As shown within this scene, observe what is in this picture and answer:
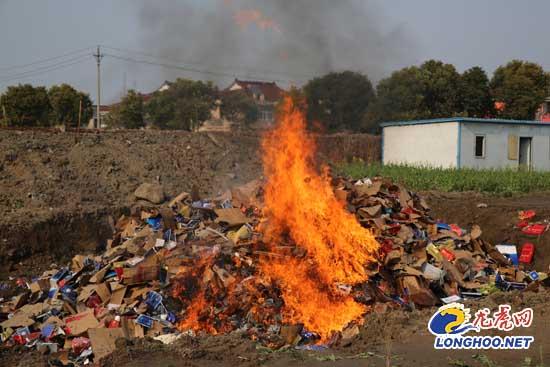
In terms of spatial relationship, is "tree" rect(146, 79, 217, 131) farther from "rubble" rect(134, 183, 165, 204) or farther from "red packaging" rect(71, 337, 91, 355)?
"red packaging" rect(71, 337, 91, 355)

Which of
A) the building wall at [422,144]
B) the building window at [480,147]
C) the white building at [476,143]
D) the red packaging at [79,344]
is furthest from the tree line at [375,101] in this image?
the red packaging at [79,344]

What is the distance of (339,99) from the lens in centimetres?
2369

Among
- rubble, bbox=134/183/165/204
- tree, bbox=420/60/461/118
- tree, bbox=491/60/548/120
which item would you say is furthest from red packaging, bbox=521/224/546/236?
tree, bbox=491/60/548/120

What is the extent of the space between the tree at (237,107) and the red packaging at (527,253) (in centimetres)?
2429

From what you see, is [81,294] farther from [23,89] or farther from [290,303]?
[23,89]

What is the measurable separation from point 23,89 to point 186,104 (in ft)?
33.8

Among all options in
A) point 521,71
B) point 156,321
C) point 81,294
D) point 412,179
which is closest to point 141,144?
point 412,179

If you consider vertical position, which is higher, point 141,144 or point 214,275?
point 141,144

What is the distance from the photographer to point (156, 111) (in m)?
39.1

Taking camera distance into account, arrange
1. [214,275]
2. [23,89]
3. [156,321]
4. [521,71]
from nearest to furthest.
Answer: [156,321] → [214,275] → [23,89] → [521,71]

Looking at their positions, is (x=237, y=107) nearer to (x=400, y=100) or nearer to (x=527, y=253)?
(x=400, y=100)

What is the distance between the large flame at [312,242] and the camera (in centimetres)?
898

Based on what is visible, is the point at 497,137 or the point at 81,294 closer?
the point at 81,294

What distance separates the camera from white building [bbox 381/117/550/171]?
2556 centimetres
